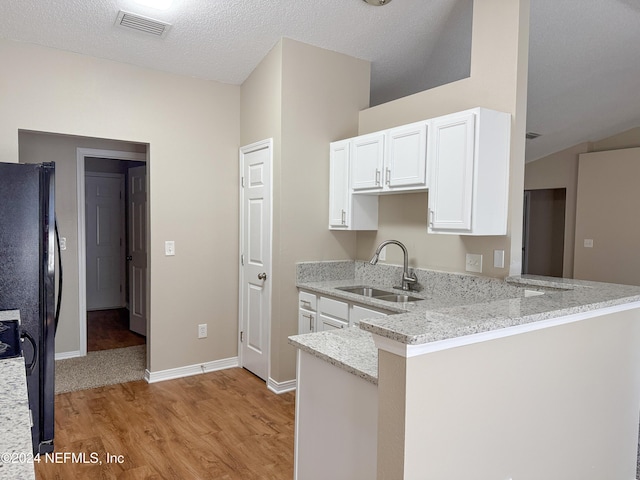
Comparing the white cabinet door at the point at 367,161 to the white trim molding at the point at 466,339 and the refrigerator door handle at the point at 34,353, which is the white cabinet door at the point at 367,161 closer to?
the white trim molding at the point at 466,339

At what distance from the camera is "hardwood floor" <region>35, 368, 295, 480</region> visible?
2.46 m

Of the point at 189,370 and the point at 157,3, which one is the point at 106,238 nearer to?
the point at 189,370

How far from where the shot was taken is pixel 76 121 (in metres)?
3.30

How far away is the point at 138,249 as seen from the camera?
17.3 ft

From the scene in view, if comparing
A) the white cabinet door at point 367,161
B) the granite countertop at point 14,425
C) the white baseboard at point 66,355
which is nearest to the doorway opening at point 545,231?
the white cabinet door at point 367,161

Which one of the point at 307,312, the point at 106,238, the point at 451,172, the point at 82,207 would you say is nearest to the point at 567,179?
the point at 451,172

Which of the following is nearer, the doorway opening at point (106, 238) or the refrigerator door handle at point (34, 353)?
the refrigerator door handle at point (34, 353)

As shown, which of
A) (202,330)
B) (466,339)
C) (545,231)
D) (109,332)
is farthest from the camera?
(545,231)

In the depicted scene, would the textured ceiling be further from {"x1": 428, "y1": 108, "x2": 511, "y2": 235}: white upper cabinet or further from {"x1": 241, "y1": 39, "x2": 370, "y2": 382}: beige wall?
A: {"x1": 428, "y1": 108, "x2": 511, "y2": 235}: white upper cabinet

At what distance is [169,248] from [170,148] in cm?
82

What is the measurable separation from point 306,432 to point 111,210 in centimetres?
555

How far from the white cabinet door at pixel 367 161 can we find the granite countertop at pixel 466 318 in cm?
96

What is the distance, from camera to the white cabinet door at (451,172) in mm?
2577

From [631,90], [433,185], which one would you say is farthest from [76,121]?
[631,90]
